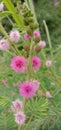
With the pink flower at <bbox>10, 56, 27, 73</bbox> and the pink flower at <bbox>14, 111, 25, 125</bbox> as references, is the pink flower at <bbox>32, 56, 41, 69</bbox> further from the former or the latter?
the pink flower at <bbox>14, 111, 25, 125</bbox>

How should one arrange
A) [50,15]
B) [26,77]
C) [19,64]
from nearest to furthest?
1. [19,64]
2. [26,77]
3. [50,15]

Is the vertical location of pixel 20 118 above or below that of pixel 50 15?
above

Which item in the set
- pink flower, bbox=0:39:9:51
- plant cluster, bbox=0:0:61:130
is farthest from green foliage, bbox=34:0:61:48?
pink flower, bbox=0:39:9:51

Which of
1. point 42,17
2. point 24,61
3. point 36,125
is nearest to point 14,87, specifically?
point 36,125

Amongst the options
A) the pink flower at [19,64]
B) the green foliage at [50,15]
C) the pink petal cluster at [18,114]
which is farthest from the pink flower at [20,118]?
the green foliage at [50,15]

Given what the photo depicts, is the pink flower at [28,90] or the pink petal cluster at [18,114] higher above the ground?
the pink flower at [28,90]

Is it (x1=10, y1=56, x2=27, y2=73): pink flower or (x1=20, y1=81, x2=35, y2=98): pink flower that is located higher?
(x1=10, y1=56, x2=27, y2=73): pink flower

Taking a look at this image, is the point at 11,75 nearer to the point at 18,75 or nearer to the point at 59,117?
the point at 18,75

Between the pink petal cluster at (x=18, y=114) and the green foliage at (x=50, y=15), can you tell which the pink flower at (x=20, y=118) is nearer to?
the pink petal cluster at (x=18, y=114)

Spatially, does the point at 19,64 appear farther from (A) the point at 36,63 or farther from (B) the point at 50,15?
(B) the point at 50,15

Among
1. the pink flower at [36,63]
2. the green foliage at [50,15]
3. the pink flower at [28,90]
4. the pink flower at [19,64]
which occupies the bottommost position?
the green foliage at [50,15]

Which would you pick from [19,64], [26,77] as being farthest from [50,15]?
[19,64]
